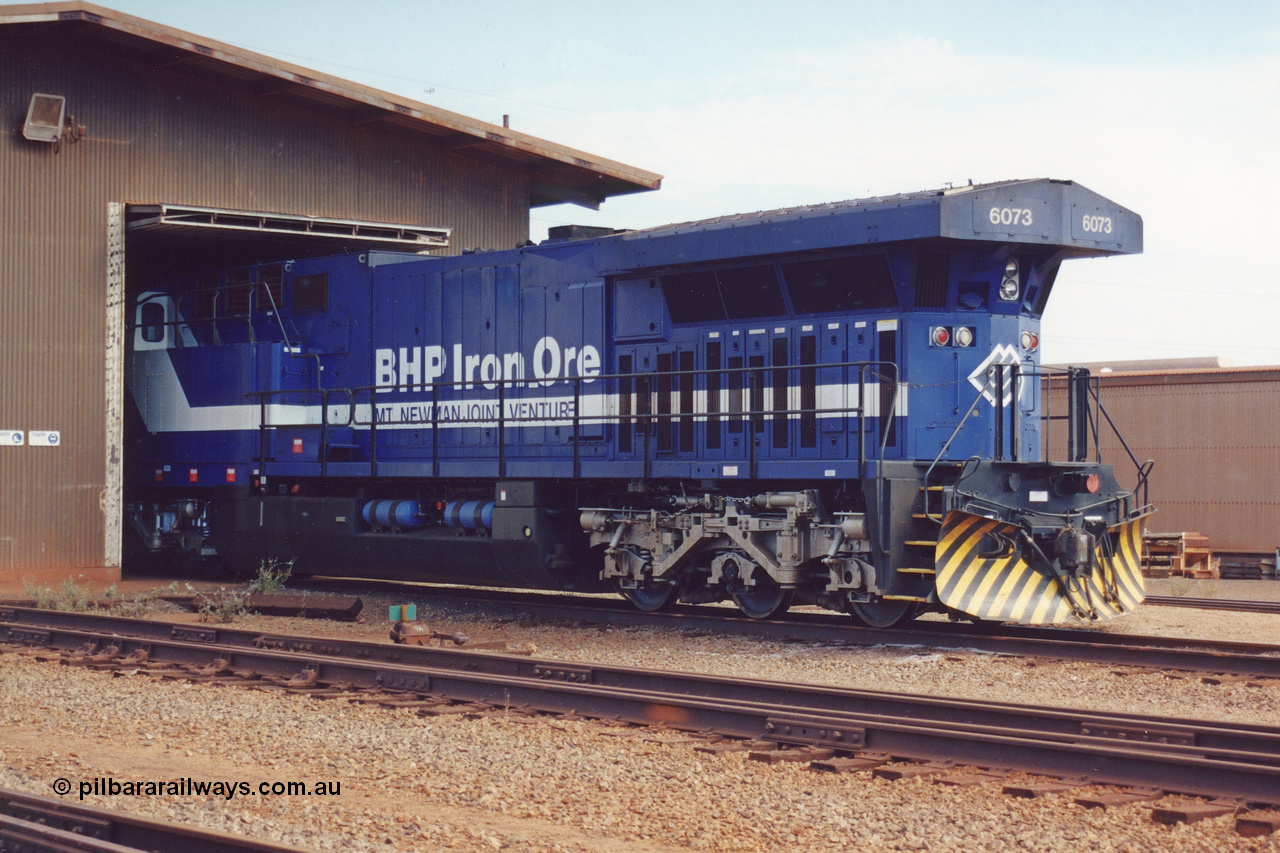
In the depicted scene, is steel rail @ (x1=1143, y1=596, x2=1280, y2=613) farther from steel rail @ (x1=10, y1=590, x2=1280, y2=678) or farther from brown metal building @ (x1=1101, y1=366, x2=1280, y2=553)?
brown metal building @ (x1=1101, y1=366, x2=1280, y2=553)

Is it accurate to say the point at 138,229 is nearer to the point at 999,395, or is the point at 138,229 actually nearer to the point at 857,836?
the point at 999,395

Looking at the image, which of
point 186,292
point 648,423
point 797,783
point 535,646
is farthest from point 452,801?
point 186,292

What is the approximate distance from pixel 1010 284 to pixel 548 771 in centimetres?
701

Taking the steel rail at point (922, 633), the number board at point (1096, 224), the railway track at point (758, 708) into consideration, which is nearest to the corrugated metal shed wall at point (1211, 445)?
the steel rail at point (922, 633)

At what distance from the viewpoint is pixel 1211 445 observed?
20812 mm

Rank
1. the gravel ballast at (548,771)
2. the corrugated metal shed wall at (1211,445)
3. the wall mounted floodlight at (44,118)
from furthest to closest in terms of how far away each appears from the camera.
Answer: the corrugated metal shed wall at (1211,445) < the wall mounted floodlight at (44,118) < the gravel ballast at (548,771)

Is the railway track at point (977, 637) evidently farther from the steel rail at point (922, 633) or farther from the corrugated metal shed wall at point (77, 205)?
the corrugated metal shed wall at point (77, 205)

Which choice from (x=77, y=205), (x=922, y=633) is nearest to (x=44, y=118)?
(x=77, y=205)

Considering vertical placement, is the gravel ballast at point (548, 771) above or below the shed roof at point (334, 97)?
below

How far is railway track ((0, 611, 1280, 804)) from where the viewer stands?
→ 20.2ft

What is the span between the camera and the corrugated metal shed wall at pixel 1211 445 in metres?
20.3

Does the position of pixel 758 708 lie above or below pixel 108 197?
below

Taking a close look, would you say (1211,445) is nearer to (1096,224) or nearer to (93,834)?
(1096,224)

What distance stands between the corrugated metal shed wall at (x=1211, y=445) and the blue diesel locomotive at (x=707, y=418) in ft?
29.9
